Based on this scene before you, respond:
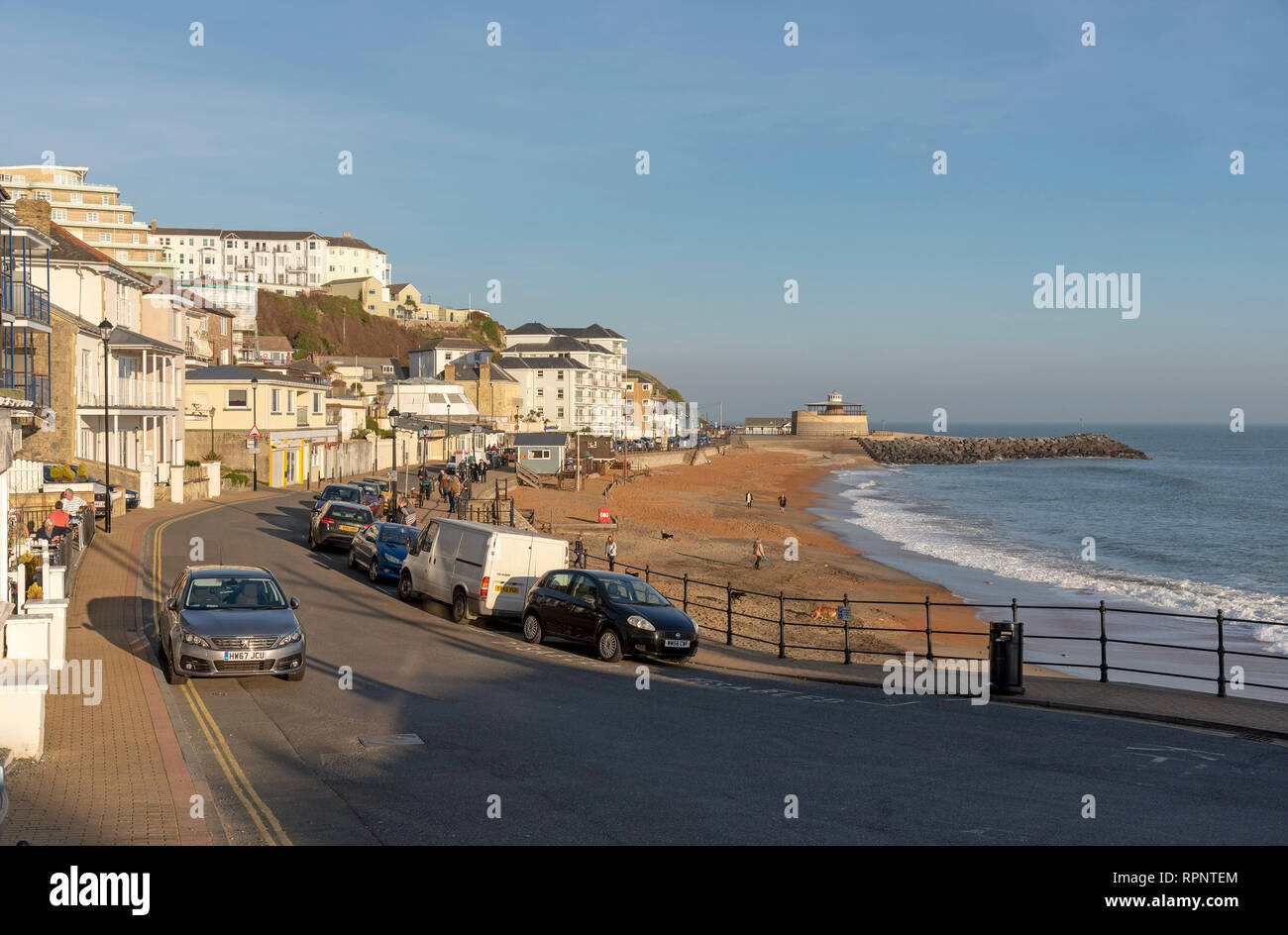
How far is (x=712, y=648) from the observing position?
22547 millimetres

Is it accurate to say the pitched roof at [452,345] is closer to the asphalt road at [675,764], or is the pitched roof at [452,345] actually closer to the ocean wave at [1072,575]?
the ocean wave at [1072,575]

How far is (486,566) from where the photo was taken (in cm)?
2280

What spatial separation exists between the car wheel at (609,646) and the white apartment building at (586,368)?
116m

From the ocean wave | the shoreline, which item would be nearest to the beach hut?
the shoreline

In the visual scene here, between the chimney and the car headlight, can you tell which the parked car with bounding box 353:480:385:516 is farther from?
the car headlight

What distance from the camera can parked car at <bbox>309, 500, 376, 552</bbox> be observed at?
3241 cm

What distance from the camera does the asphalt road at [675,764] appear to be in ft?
30.4

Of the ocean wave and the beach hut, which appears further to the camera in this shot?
the beach hut

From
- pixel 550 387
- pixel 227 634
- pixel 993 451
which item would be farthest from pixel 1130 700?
pixel 993 451

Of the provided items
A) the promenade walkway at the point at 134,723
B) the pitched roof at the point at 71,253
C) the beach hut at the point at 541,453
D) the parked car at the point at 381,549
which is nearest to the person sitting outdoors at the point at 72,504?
the promenade walkway at the point at 134,723

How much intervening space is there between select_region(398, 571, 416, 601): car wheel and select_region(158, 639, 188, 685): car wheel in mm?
8524
